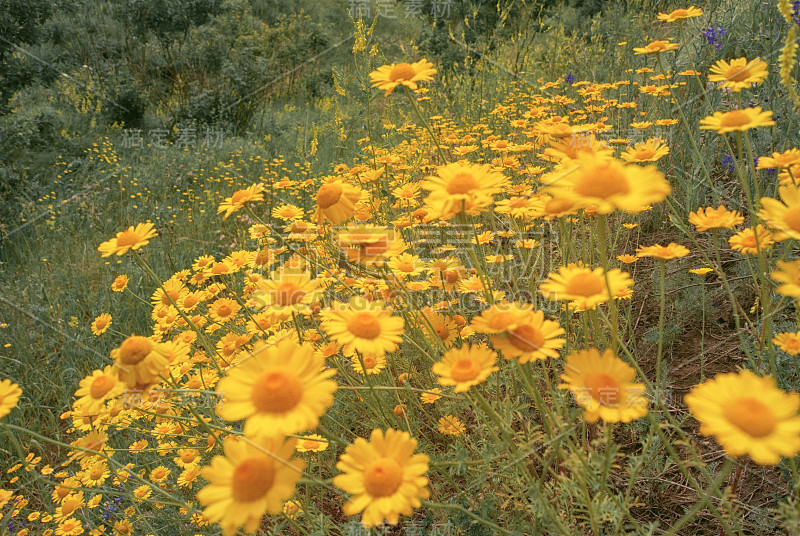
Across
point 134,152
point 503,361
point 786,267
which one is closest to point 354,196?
point 503,361

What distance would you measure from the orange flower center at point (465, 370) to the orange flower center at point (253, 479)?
41cm

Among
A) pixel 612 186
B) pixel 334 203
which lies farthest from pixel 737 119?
pixel 334 203

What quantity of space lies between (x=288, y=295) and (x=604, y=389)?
2.51 ft

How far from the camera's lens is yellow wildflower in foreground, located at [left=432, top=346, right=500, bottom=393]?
98 centimetres

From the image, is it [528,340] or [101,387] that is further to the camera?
[101,387]

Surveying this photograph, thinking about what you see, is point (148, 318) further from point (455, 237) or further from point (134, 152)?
point (134, 152)

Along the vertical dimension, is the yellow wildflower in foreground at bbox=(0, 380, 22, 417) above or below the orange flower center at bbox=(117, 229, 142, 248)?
below

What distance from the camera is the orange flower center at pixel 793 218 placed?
1005 millimetres

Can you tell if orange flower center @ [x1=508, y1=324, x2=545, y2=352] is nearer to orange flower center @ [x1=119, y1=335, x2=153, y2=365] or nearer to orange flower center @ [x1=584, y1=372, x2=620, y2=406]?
orange flower center @ [x1=584, y1=372, x2=620, y2=406]

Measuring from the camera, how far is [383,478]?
2.84 ft

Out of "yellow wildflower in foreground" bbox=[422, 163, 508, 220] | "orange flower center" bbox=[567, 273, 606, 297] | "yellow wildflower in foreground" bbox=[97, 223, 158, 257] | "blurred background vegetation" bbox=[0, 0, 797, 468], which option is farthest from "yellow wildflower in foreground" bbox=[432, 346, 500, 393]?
"blurred background vegetation" bbox=[0, 0, 797, 468]

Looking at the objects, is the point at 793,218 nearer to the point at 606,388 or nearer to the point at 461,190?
the point at 606,388

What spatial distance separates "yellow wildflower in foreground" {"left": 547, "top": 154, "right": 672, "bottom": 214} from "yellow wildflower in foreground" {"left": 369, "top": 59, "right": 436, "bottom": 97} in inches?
25.3

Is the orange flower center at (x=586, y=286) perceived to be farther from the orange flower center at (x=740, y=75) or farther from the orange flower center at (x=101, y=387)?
the orange flower center at (x=101, y=387)
